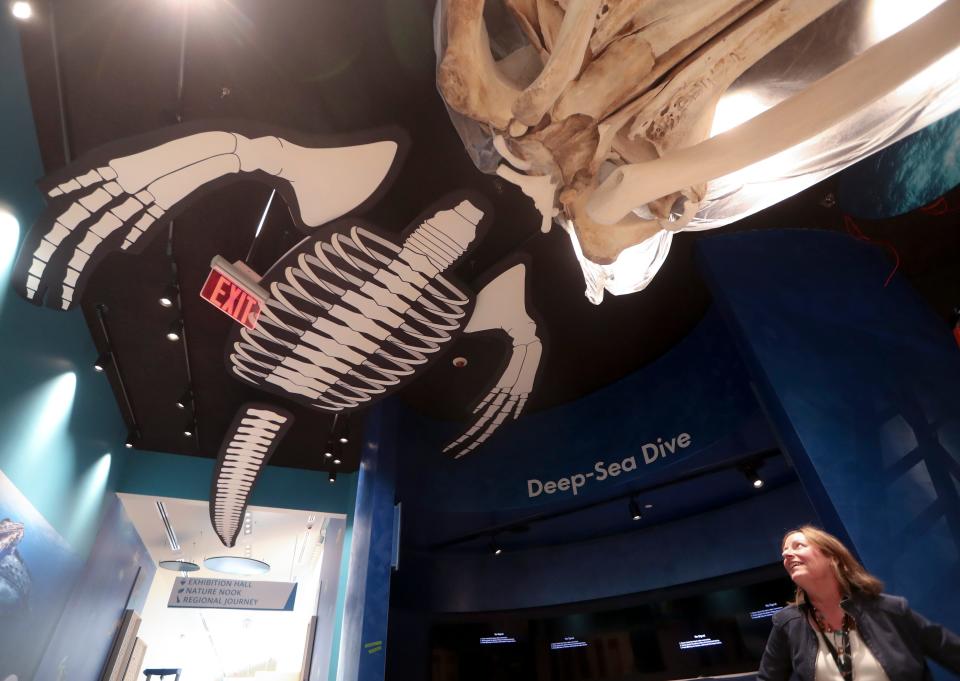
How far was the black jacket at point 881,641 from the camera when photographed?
1.31 meters

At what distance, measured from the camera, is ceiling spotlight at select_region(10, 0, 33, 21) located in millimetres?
2498

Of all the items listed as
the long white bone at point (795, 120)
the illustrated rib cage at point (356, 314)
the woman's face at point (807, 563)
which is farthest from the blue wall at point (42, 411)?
the woman's face at point (807, 563)

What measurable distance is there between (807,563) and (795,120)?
132cm

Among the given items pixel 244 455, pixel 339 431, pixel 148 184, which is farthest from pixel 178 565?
pixel 148 184

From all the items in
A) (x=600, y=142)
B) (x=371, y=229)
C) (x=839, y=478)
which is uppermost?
(x=371, y=229)

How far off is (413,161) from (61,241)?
2.12 metres

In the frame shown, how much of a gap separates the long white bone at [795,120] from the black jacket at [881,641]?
132 cm

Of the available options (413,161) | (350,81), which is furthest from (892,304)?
(350,81)

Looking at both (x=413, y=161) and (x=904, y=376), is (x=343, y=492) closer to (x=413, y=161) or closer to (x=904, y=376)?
(x=413, y=161)

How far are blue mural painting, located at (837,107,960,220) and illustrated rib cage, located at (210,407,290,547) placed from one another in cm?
532

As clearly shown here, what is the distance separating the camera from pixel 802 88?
4.76 ft

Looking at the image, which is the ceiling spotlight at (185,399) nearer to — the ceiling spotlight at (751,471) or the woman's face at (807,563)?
the woman's face at (807,563)

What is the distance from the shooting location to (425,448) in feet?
19.9

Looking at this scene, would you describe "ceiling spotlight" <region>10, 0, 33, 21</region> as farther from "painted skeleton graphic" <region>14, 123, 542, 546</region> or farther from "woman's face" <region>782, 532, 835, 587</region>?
"woman's face" <region>782, 532, 835, 587</region>
